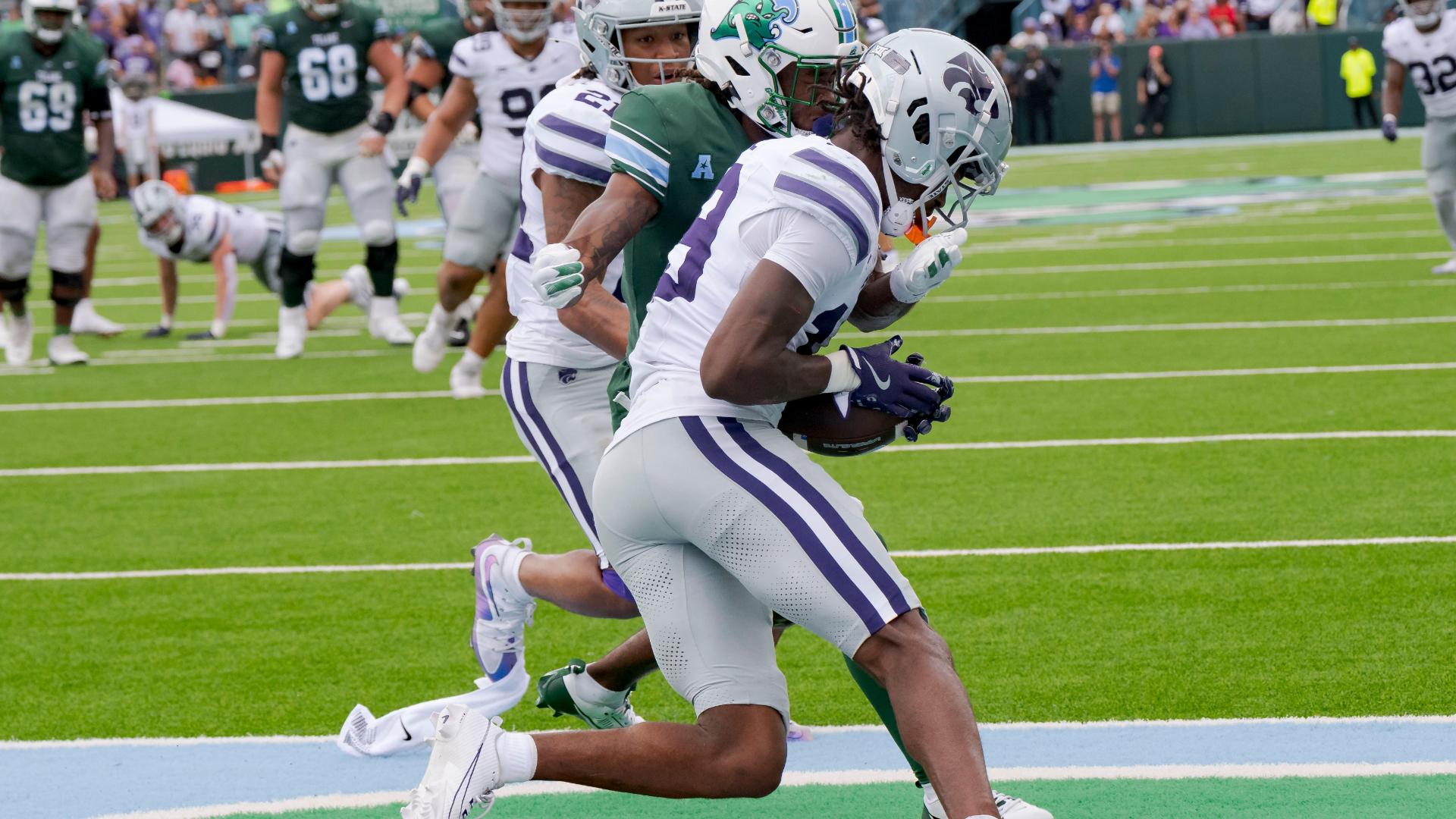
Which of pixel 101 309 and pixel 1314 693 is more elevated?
pixel 1314 693

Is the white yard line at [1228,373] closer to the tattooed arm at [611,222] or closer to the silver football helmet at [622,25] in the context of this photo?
the silver football helmet at [622,25]

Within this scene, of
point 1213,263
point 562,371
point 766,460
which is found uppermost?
point 766,460

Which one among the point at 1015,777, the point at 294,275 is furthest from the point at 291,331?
the point at 1015,777

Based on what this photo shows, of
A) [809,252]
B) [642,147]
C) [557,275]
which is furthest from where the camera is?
[642,147]

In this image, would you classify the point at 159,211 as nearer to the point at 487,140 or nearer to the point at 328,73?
the point at 328,73

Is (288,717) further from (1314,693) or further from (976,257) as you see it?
(976,257)

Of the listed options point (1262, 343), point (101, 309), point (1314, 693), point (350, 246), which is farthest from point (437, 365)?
point (350, 246)

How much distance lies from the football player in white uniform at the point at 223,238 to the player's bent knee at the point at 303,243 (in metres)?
0.50

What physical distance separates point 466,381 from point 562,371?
5.40 metres

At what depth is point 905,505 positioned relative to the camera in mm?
7027

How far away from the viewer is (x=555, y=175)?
427 cm

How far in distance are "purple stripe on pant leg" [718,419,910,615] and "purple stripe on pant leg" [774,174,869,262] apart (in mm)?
370

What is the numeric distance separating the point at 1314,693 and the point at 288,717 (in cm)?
252

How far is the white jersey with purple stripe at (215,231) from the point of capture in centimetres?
1234
